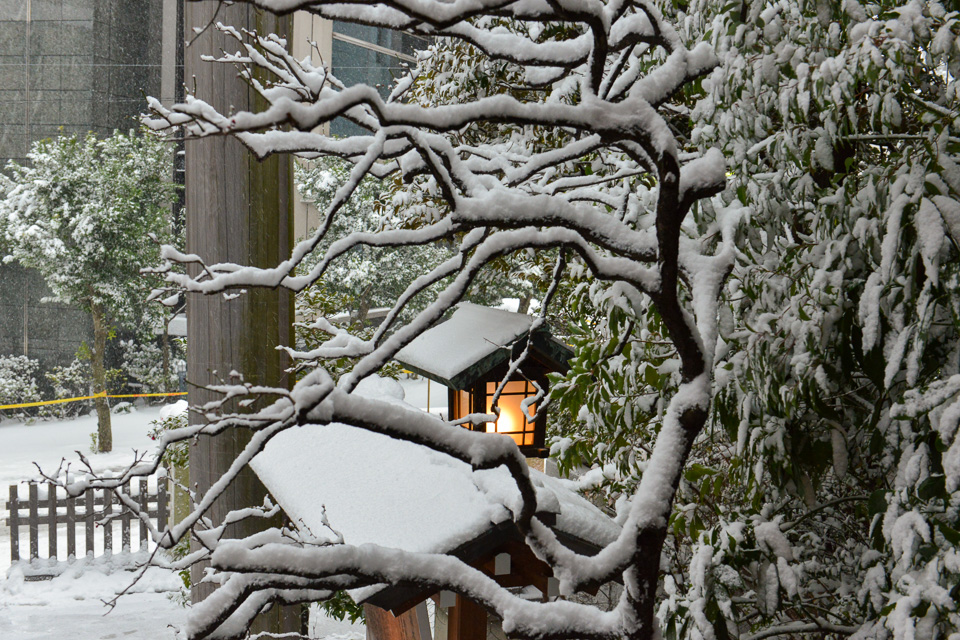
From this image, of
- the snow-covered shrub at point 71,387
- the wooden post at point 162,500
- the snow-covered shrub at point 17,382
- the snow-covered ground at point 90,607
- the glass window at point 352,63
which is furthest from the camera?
the snow-covered shrub at point 71,387

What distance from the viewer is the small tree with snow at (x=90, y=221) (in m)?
12.5

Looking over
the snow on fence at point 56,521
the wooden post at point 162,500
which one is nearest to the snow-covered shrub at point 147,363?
the snow on fence at point 56,521

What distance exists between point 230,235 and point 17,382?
16.2m

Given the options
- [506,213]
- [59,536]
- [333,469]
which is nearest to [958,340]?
[506,213]

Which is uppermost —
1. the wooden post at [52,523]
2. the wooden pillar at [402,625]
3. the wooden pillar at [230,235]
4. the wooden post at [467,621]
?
the wooden pillar at [230,235]

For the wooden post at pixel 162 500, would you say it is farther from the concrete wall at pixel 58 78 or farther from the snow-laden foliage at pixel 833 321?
the concrete wall at pixel 58 78

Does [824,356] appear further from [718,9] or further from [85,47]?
[85,47]

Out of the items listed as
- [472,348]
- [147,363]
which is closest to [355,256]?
[472,348]

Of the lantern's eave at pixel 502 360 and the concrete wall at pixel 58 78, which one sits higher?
the concrete wall at pixel 58 78

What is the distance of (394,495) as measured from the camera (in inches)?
88.1

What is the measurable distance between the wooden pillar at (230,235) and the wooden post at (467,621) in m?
1.02

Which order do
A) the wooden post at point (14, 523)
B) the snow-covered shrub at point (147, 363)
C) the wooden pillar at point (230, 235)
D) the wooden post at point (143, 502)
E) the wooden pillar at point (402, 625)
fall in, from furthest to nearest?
the snow-covered shrub at point (147, 363)
the wooden post at point (14, 523)
the wooden post at point (143, 502)
the wooden pillar at point (402, 625)
the wooden pillar at point (230, 235)

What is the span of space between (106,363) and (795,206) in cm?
1712

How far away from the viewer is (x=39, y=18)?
51.1ft
